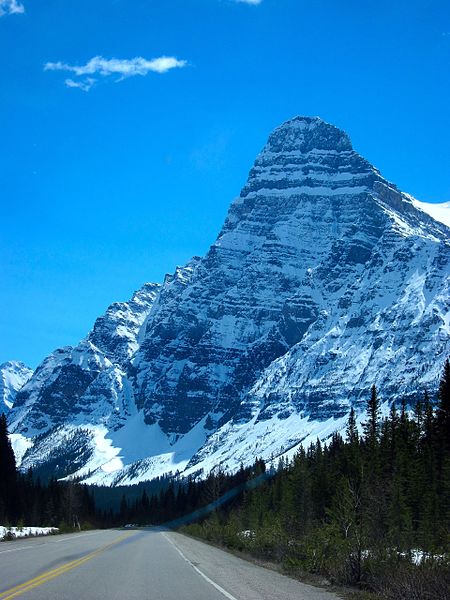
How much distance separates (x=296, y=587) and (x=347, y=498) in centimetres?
500

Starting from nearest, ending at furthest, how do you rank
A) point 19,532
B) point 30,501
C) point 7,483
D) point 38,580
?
point 38,580
point 19,532
point 7,483
point 30,501

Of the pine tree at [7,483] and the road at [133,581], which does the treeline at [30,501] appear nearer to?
the pine tree at [7,483]

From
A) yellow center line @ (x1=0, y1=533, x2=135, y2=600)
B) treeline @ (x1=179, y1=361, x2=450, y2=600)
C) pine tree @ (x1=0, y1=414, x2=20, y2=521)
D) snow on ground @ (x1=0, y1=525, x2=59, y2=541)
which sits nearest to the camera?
yellow center line @ (x1=0, y1=533, x2=135, y2=600)

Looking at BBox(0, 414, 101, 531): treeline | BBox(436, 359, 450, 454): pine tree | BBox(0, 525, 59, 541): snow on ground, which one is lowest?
BBox(0, 525, 59, 541): snow on ground

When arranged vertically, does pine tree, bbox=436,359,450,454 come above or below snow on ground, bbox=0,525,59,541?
above

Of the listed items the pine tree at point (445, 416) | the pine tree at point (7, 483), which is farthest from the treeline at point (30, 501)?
the pine tree at point (445, 416)

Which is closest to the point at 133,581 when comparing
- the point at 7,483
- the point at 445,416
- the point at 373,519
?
the point at 373,519

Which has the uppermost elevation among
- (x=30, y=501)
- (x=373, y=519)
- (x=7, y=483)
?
(x=7, y=483)

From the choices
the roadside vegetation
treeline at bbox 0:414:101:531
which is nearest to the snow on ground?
the roadside vegetation

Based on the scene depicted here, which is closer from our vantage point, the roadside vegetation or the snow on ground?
the roadside vegetation

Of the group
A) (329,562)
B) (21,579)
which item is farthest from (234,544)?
(21,579)

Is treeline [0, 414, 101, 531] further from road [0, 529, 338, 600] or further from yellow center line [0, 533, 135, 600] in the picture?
yellow center line [0, 533, 135, 600]

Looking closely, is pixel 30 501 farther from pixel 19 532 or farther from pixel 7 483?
pixel 19 532

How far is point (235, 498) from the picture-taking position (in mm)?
148625
